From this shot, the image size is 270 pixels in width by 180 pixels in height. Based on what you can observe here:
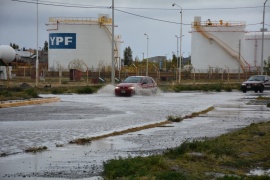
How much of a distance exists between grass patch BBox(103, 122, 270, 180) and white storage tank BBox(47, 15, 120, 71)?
72481mm

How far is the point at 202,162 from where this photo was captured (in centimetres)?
1120

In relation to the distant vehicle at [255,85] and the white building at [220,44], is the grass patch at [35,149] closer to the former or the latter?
the distant vehicle at [255,85]

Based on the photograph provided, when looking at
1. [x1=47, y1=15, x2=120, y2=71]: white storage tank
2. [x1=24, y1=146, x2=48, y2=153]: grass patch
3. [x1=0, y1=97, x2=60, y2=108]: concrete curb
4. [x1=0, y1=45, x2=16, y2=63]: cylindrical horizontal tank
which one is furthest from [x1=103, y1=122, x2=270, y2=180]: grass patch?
[x1=47, y1=15, x2=120, y2=71]: white storage tank

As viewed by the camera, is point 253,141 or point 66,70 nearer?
point 253,141

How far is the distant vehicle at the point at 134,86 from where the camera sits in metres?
40.4

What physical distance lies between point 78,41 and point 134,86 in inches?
1827

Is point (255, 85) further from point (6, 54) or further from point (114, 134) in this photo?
point (114, 134)

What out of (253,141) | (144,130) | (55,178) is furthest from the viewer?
(144,130)

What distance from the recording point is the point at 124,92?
40375 mm

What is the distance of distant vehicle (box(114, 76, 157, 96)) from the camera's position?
133 feet

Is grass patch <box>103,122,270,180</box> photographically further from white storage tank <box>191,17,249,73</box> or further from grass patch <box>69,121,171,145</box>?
white storage tank <box>191,17,249,73</box>

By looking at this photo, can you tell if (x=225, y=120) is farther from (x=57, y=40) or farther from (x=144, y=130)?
(x=57, y=40)

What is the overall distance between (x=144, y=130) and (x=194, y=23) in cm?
7747

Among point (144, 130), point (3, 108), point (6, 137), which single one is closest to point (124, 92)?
point (3, 108)
